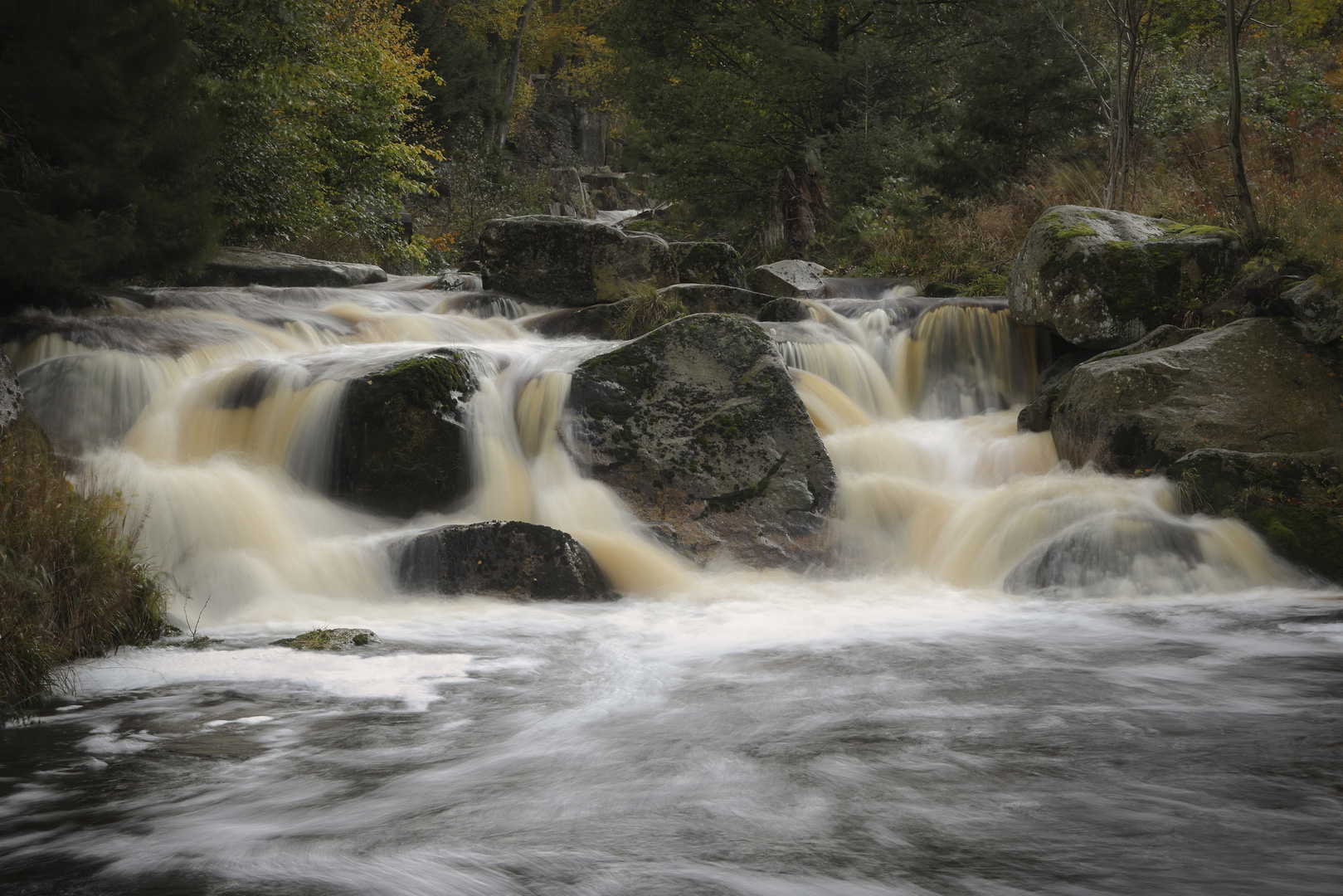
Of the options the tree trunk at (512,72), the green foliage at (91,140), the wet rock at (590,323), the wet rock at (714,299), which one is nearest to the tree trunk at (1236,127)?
the wet rock at (714,299)

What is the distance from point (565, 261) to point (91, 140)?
565 cm

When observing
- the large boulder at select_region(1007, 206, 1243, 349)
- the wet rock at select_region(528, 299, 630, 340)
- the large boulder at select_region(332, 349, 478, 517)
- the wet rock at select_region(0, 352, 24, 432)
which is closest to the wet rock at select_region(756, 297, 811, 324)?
the wet rock at select_region(528, 299, 630, 340)

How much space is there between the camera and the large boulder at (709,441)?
743 centimetres

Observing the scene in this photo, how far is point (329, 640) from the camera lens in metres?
4.88

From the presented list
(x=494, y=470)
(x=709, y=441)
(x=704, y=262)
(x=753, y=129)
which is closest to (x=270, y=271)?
(x=704, y=262)

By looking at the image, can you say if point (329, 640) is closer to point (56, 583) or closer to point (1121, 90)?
point (56, 583)

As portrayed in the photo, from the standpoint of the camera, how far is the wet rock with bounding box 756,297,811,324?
11.7m

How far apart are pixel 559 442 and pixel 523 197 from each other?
904 inches

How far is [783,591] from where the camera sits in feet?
22.4

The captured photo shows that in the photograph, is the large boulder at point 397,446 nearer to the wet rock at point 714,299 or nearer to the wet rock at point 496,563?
the wet rock at point 496,563

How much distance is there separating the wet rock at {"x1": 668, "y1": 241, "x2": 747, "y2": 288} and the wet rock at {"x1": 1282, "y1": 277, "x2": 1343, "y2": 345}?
22.3 feet

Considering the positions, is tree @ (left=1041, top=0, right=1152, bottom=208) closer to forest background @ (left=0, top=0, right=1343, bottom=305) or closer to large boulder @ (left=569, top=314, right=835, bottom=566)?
forest background @ (left=0, top=0, right=1343, bottom=305)

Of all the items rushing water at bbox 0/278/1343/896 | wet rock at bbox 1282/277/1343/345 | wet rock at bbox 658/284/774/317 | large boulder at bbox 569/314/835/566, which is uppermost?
wet rock at bbox 658/284/774/317

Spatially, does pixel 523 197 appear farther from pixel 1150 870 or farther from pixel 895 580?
pixel 1150 870
